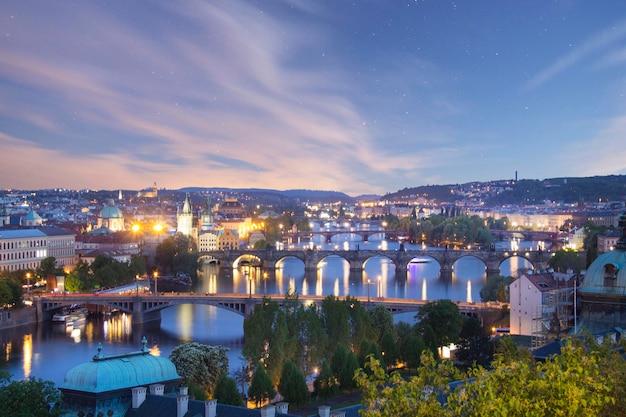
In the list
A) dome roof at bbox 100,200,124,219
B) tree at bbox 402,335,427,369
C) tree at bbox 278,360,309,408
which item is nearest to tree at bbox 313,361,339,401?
tree at bbox 278,360,309,408

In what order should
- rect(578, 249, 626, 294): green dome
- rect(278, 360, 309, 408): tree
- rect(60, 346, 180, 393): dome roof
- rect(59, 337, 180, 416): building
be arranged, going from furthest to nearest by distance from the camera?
1. rect(278, 360, 309, 408): tree
2. rect(578, 249, 626, 294): green dome
3. rect(60, 346, 180, 393): dome roof
4. rect(59, 337, 180, 416): building

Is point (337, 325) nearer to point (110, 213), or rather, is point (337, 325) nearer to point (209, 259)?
point (209, 259)

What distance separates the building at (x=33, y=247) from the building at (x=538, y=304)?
4047 cm

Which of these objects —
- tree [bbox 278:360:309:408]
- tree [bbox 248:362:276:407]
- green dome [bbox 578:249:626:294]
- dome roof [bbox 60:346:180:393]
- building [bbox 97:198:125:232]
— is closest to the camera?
dome roof [bbox 60:346:180:393]

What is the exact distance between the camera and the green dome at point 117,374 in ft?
53.7

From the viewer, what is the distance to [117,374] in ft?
54.4

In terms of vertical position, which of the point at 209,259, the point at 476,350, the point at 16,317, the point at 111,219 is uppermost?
the point at 111,219

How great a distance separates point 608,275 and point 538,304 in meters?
8.60

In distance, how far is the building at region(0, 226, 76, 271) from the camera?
200 feet

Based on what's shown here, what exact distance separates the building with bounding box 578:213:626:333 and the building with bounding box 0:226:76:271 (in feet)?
153

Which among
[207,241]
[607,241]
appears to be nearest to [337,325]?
[607,241]

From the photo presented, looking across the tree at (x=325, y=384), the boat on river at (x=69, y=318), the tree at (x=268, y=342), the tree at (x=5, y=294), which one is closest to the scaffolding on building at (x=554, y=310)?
the tree at (x=325, y=384)

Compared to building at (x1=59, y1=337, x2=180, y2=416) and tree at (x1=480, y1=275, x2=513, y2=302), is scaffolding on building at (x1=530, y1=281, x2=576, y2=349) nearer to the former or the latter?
tree at (x1=480, y1=275, x2=513, y2=302)

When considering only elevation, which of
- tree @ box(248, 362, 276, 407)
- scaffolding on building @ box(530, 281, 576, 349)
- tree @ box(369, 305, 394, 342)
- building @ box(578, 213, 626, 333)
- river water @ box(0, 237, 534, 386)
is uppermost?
building @ box(578, 213, 626, 333)
